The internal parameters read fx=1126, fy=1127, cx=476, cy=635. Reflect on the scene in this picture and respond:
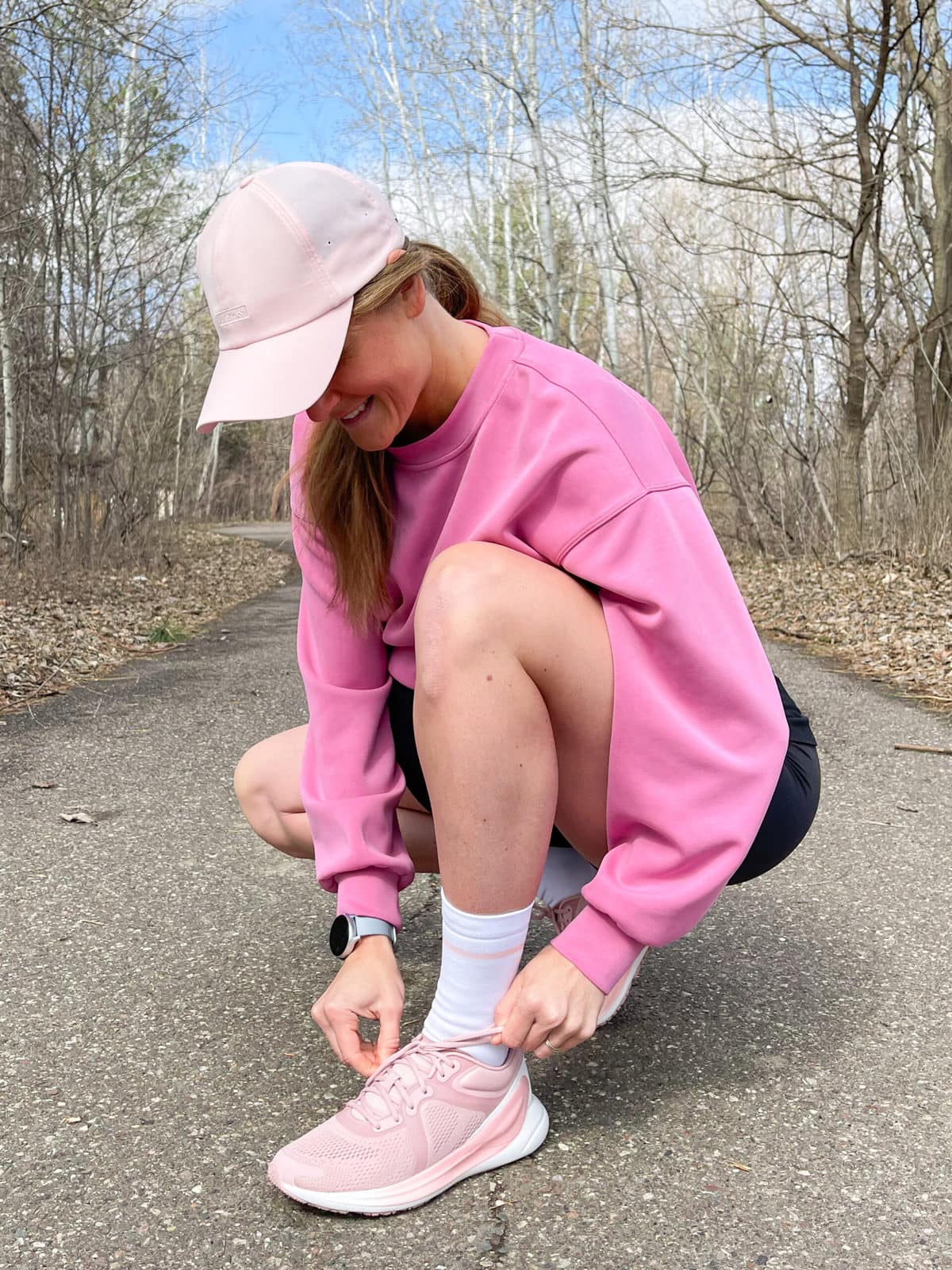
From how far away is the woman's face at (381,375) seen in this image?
134 centimetres

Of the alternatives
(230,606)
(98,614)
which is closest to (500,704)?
(98,614)

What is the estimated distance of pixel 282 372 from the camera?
1275mm

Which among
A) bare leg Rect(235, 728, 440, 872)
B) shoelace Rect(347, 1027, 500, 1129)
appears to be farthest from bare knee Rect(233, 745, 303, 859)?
shoelace Rect(347, 1027, 500, 1129)

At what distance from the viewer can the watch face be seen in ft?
4.97

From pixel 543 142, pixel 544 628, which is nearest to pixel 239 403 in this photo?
pixel 544 628

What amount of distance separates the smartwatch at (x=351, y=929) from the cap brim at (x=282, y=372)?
67cm

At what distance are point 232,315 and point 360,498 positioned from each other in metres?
0.32

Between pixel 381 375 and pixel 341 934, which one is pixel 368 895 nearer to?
pixel 341 934

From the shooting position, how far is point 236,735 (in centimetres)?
384

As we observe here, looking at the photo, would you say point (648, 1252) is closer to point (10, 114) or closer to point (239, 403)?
point (239, 403)

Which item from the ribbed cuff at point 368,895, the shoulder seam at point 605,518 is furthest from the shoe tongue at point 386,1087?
the shoulder seam at point 605,518

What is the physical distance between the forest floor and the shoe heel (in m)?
3.22

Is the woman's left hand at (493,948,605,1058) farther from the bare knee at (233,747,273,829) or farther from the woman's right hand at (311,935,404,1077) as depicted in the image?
the bare knee at (233,747,273,829)

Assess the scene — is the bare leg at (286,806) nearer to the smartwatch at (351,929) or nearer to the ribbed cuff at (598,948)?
the smartwatch at (351,929)
